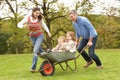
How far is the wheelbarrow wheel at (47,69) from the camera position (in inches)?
317

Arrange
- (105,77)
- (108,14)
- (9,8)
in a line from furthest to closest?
(108,14) < (9,8) < (105,77)

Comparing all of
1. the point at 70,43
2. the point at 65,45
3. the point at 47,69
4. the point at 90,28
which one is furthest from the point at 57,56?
the point at 90,28

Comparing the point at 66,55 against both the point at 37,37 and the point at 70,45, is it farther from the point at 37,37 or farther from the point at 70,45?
the point at 37,37

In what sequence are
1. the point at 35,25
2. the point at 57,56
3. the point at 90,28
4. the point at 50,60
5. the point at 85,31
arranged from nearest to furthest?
1. the point at 57,56
2. the point at 50,60
3. the point at 35,25
4. the point at 90,28
5. the point at 85,31

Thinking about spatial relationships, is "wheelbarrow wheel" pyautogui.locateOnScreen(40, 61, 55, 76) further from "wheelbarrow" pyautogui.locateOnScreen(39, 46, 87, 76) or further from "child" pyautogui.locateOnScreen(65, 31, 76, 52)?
"child" pyautogui.locateOnScreen(65, 31, 76, 52)

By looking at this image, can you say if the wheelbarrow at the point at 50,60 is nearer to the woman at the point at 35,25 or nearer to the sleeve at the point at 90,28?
the woman at the point at 35,25

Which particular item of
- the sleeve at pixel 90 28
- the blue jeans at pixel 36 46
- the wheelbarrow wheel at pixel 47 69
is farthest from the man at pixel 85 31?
the wheelbarrow wheel at pixel 47 69

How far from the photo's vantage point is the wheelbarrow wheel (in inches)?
317

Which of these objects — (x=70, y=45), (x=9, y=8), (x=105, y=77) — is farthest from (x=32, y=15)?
(x=9, y=8)

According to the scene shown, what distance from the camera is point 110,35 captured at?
3388 centimetres

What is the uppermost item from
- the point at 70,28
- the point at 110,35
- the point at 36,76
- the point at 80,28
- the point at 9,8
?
the point at 80,28

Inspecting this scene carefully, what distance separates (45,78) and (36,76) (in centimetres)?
45

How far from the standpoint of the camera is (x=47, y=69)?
815cm

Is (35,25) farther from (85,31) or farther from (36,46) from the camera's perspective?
(85,31)
